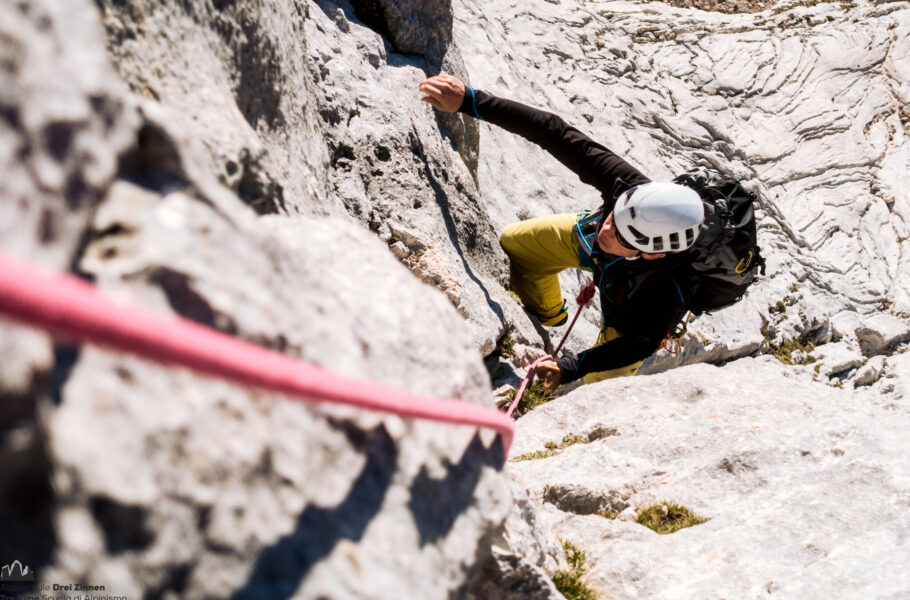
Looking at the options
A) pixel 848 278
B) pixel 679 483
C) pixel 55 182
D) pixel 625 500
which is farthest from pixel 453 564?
pixel 848 278

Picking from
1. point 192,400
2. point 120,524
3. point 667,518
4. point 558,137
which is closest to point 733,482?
point 667,518

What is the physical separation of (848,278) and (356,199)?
13.7m

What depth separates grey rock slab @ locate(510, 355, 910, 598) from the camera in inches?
155

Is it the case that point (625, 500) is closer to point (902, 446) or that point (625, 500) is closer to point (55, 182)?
point (902, 446)

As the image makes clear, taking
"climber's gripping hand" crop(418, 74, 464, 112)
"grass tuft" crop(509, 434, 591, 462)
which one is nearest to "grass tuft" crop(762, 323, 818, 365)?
"grass tuft" crop(509, 434, 591, 462)

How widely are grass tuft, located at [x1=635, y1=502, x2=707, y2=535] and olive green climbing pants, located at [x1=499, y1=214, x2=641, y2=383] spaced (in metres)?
3.11

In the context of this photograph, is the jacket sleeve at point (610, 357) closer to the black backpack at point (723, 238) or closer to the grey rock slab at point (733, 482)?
the grey rock slab at point (733, 482)

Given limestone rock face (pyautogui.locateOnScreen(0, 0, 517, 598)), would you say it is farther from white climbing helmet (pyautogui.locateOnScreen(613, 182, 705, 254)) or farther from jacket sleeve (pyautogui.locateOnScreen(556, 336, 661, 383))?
jacket sleeve (pyautogui.locateOnScreen(556, 336, 661, 383))

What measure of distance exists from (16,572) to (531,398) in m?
6.24

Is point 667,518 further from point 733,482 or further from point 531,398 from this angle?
point 531,398

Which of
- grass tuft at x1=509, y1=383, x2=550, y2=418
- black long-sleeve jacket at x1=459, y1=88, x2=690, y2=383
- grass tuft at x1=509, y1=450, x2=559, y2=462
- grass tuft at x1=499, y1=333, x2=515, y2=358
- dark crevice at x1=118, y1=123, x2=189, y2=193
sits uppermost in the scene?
dark crevice at x1=118, y1=123, x2=189, y2=193

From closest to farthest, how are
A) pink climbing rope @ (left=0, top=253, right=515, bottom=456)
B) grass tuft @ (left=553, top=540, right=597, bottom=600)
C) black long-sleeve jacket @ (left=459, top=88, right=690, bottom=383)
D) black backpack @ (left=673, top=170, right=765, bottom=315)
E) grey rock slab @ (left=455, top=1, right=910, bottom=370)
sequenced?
pink climbing rope @ (left=0, top=253, right=515, bottom=456), grass tuft @ (left=553, top=540, right=597, bottom=600), black backpack @ (left=673, top=170, right=765, bottom=315), black long-sleeve jacket @ (left=459, top=88, right=690, bottom=383), grey rock slab @ (left=455, top=1, right=910, bottom=370)

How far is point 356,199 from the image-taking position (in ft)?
19.9

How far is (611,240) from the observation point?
691 centimetres
